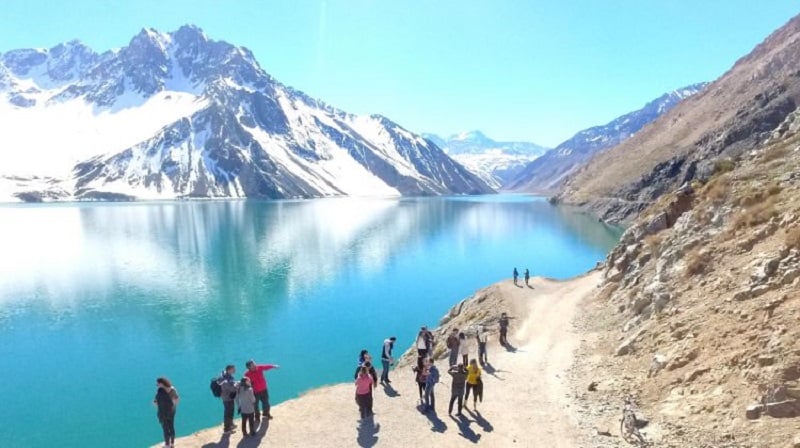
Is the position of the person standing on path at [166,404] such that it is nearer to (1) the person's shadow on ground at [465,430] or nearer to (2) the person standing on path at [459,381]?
(2) the person standing on path at [459,381]

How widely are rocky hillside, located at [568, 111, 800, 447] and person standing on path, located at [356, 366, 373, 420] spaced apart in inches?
348

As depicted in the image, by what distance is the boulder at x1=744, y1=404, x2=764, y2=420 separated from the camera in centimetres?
1459

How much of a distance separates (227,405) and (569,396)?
14606mm

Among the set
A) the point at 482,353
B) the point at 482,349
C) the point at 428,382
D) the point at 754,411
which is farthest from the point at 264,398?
the point at 754,411

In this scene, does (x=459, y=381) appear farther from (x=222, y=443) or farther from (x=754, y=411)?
(x=754, y=411)

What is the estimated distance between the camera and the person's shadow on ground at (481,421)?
19312mm

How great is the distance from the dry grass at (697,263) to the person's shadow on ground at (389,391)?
1706 centimetres

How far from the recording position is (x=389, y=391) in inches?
923

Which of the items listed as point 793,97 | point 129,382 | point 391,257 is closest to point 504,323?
point 129,382

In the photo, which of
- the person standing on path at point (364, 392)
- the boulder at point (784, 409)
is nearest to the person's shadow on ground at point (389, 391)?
the person standing on path at point (364, 392)

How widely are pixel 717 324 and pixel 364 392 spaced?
1453cm

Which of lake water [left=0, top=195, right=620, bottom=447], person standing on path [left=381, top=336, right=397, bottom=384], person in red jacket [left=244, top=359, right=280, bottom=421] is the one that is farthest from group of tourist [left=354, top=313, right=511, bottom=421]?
person in red jacket [left=244, top=359, right=280, bottom=421]

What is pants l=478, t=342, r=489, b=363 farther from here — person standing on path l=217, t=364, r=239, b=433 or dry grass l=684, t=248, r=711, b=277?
person standing on path l=217, t=364, r=239, b=433

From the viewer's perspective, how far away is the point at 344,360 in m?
40.4
